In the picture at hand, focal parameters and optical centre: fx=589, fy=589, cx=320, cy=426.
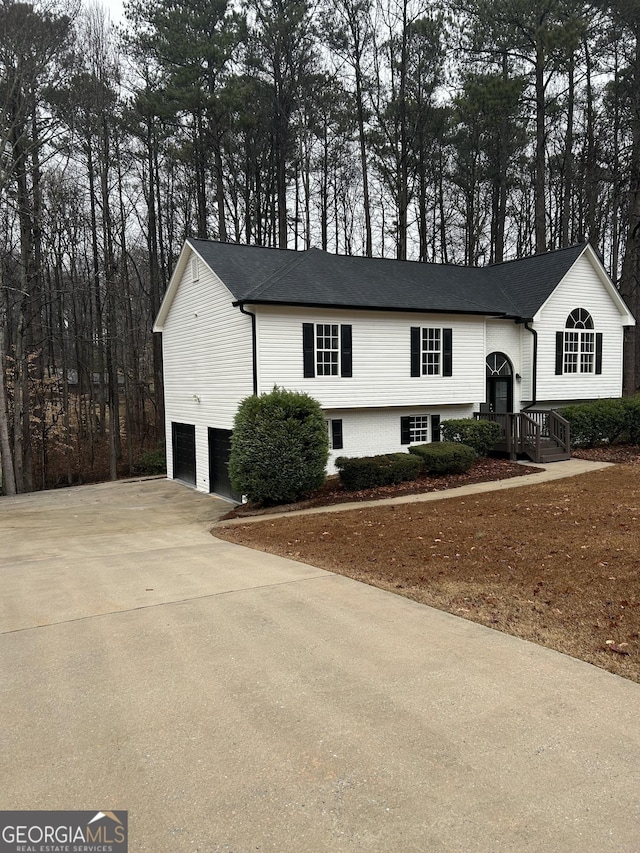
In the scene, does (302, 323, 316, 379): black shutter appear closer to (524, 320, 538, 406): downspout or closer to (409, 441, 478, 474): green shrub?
(409, 441, 478, 474): green shrub

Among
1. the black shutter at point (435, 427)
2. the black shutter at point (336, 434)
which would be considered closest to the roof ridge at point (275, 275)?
the black shutter at point (336, 434)

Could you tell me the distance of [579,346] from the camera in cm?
2169

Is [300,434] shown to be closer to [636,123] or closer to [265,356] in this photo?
[265,356]

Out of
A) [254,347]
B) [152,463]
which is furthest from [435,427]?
[152,463]

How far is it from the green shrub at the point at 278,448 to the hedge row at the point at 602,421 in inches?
375

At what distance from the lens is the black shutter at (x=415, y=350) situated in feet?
59.6

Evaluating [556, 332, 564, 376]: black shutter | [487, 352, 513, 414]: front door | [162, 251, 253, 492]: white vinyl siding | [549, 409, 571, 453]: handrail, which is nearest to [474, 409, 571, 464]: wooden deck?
[549, 409, 571, 453]: handrail

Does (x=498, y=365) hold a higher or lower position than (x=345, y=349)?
lower

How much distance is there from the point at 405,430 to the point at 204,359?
681cm

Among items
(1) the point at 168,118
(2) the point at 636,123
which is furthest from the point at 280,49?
(2) the point at 636,123

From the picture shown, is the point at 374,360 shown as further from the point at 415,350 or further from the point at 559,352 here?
the point at 559,352

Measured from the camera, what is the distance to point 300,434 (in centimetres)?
1414

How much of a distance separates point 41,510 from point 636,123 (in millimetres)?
24283

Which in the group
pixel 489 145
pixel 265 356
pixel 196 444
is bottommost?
pixel 196 444
